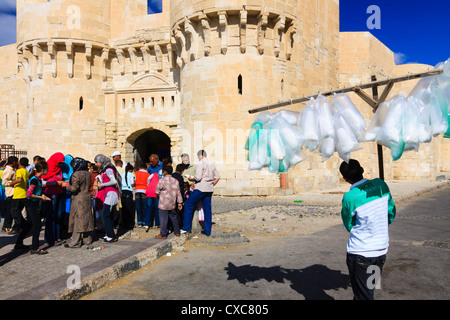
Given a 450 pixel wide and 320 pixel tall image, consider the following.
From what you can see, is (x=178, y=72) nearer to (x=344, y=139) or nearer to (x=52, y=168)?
(x=52, y=168)

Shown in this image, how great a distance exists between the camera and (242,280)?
4281mm

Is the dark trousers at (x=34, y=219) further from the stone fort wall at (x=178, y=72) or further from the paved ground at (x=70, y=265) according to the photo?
the stone fort wall at (x=178, y=72)

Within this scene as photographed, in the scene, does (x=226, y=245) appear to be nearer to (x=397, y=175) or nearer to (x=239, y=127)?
(x=239, y=127)

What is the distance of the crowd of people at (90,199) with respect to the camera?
5.73 meters

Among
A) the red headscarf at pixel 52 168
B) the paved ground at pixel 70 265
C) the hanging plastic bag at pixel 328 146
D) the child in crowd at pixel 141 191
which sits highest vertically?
the hanging plastic bag at pixel 328 146

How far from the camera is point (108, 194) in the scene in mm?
6277

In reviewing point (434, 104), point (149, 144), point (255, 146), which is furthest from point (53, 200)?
point (149, 144)

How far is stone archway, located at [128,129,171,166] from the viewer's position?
1803 cm

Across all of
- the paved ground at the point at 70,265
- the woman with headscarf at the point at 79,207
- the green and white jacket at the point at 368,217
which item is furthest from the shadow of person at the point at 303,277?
the woman with headscarf at the point at 79,207

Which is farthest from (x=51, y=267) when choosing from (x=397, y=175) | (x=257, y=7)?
(x=397, y=175)

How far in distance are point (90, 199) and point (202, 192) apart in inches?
79.0

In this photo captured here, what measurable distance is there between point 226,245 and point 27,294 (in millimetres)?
3360

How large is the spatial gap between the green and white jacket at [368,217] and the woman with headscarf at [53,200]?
4815mm

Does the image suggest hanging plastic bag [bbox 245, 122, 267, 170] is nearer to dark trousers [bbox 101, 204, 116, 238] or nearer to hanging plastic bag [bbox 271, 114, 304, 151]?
hanging plastic bag [bbox 271, 114, 304, 151]
